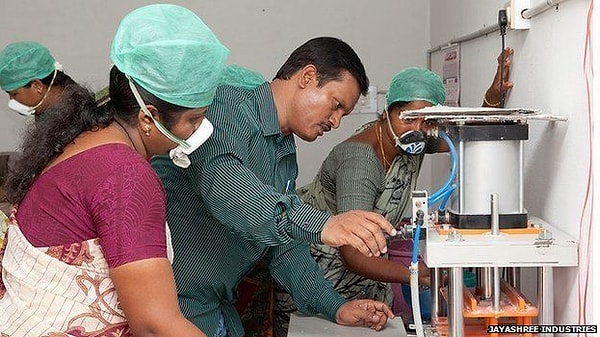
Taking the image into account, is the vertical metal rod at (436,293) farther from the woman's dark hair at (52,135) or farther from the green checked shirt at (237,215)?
the woman's dark hair at (52,135)

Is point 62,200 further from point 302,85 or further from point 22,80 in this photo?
point 22,80

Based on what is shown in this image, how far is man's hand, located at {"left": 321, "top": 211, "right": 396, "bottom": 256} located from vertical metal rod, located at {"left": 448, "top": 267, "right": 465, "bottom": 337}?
0.44 feet

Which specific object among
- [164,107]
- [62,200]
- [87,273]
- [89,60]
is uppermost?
Answer: [89,60]

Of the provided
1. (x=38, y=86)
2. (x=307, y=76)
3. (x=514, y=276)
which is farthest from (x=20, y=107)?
(x=514, y=276)

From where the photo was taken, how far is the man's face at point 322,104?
69.5 inches

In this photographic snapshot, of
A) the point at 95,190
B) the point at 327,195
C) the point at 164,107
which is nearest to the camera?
the point at 95,190

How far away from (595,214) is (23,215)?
0.93 metres

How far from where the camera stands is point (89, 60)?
3.80m

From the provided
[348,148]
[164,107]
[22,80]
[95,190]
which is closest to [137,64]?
[164,107]

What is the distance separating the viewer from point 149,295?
1175mm

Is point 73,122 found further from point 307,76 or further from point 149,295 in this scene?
point 307,76

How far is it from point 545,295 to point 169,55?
0.78 meters

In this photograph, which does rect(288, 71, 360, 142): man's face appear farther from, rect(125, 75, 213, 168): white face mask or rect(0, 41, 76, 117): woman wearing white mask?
rect(0, 41, 76, 117): woman wearing white mask

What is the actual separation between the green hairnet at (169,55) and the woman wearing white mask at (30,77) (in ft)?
6.15
